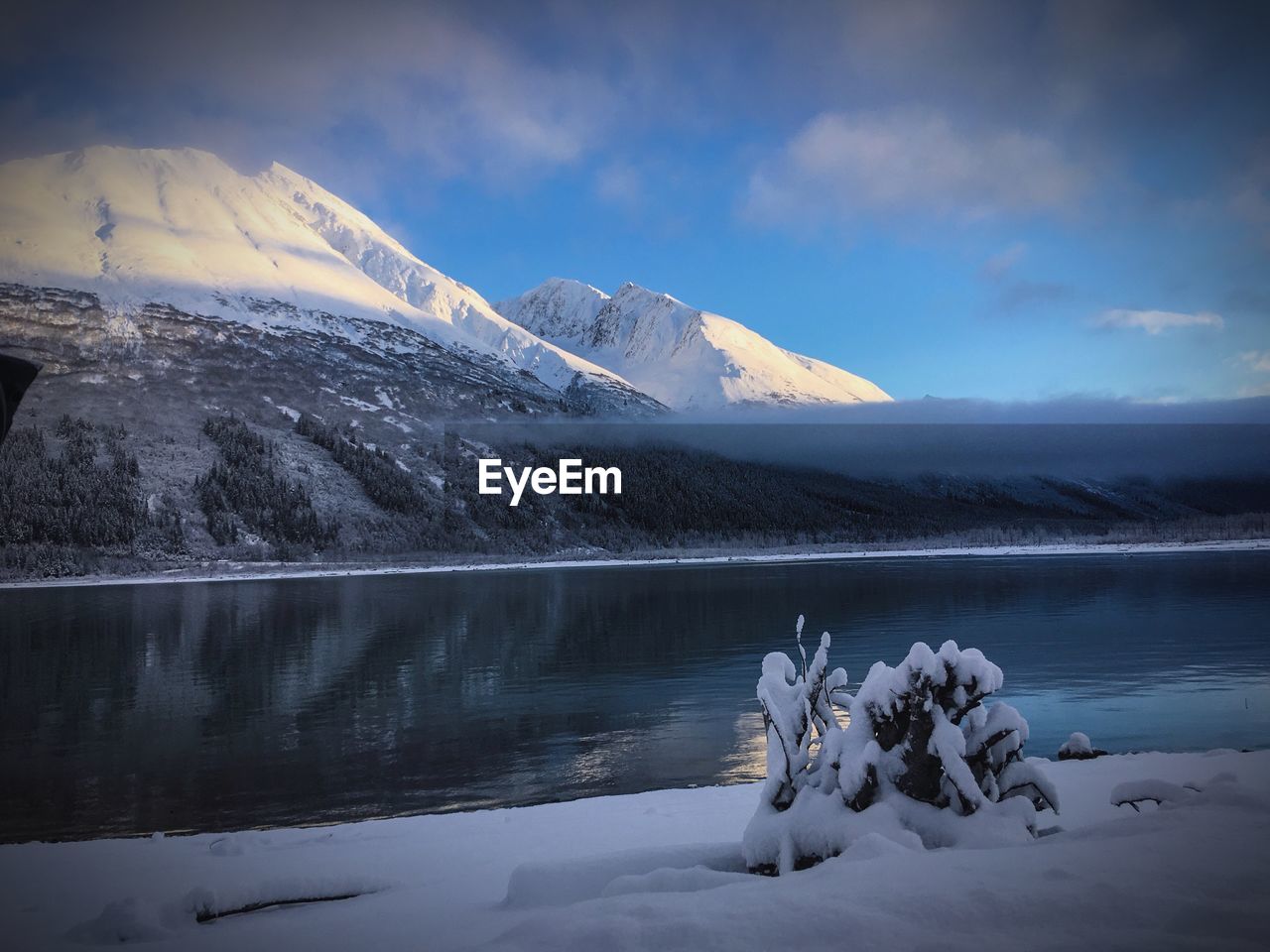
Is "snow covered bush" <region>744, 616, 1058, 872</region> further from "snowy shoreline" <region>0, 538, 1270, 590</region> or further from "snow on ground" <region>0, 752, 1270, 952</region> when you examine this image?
"snowy shoreline" <region>0, 538, 1270, 590</region>

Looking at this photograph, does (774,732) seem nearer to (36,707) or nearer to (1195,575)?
(36,707)

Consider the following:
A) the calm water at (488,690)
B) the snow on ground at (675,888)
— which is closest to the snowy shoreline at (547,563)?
the calm water at (488,690)

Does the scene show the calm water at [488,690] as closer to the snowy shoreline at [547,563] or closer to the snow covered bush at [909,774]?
the snow covered bush at [909,774]

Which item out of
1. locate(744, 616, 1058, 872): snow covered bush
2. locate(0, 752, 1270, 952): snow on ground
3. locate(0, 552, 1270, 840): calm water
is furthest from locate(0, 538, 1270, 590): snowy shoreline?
locate(744, 616, 1058, 872): snow covered bush

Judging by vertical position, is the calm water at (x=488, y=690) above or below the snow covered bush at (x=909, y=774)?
below

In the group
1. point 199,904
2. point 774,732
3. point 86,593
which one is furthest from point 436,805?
point 86,593
